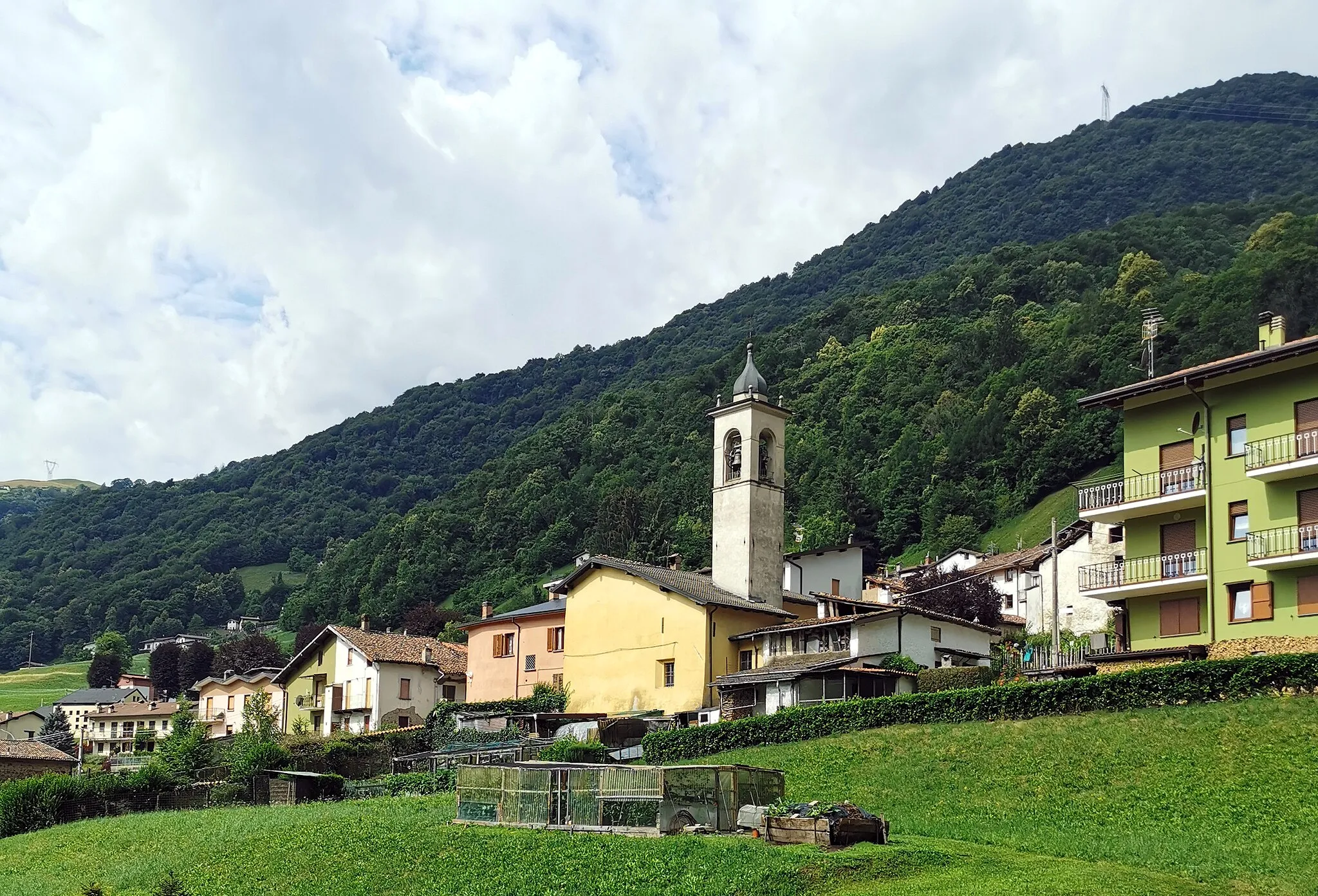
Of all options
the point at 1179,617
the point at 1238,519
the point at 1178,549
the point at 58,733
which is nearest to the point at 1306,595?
the point at 1238,519

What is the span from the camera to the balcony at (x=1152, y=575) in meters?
44.9

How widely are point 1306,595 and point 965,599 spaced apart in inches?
1577

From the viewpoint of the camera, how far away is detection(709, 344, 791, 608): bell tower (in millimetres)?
64062

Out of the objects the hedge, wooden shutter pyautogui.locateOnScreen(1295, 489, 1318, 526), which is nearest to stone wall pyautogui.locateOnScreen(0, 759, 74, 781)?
the hedge

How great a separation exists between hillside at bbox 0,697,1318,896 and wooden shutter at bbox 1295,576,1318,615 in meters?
6.59

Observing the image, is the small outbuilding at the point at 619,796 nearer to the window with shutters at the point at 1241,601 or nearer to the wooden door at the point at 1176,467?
the window with shutters at the point at 1241,601

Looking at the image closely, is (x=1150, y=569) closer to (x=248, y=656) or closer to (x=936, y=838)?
(x=936, y=838)

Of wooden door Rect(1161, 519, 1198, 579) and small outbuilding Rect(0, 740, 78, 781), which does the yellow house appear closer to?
wooden door Rect(1161, 519, 1198, 579)

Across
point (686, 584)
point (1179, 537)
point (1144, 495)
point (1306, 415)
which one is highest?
point (1306, 415)

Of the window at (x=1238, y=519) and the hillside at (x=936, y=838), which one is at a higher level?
the window at (x=1238, y=519)

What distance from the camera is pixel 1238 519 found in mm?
43938

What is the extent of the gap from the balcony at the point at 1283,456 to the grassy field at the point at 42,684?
13433cm

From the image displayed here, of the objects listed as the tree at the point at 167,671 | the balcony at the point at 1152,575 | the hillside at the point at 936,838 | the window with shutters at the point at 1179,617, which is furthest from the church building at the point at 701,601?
the tree at the point at 167,671

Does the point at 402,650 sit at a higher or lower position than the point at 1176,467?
lower
